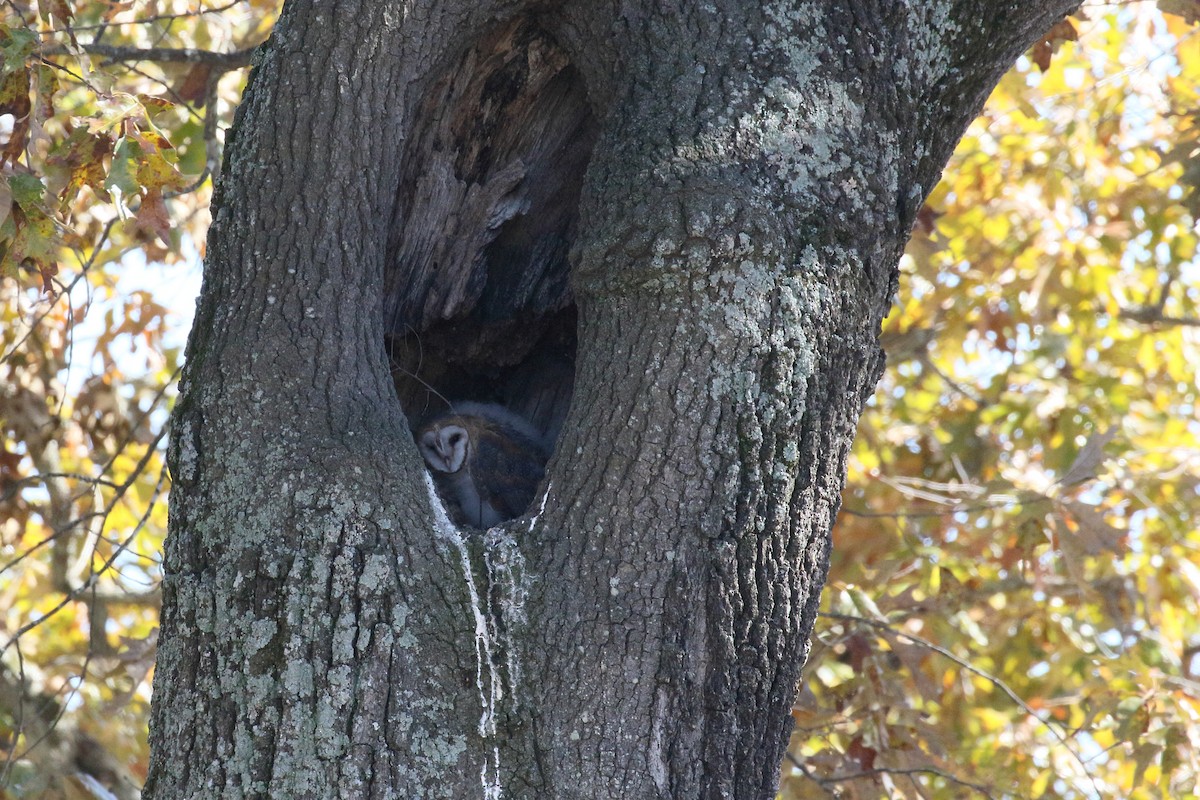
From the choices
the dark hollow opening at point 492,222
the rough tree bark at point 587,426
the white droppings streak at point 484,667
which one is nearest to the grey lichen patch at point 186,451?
the rough tree bark at point 587,426

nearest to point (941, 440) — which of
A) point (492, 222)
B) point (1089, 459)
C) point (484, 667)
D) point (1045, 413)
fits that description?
point (1045, 413)

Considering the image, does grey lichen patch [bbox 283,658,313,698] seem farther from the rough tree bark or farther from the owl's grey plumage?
the owl's grey plumage

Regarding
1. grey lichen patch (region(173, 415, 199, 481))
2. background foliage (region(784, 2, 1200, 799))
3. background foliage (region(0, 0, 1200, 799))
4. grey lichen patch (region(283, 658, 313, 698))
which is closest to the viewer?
grey lichen patch (region(283, 658, 313, 698))

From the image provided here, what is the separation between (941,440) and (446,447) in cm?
456

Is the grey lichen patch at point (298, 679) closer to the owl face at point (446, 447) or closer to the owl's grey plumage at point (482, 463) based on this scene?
the owl's grey plumage at point (482, 463)

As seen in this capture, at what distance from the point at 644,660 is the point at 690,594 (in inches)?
4.7

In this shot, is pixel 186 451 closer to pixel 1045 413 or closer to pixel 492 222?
pixel 492 222

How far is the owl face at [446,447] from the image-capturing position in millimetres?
2566

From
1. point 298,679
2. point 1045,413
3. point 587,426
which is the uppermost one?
point 1045,413

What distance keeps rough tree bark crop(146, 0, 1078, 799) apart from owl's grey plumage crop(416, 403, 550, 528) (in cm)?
54

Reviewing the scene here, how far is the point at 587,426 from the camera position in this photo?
1881 mm

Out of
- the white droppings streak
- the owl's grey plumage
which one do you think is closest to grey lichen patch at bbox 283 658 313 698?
the white droppings streak

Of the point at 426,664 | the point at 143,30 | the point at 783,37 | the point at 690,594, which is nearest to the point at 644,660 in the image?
the point at 690,594

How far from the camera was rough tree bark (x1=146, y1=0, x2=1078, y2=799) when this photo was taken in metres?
1.69
